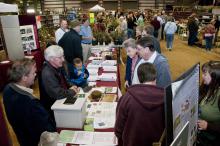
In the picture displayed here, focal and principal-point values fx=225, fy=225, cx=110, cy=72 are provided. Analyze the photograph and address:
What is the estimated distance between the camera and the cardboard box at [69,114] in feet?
6.69

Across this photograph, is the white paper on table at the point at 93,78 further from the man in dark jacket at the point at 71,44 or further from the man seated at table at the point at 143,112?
the man seated at table at the point at 143,112

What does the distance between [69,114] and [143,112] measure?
83cm

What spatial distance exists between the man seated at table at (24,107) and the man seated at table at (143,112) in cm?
70

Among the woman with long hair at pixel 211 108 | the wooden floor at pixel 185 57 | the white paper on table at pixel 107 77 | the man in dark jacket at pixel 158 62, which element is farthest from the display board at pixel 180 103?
the wooden floor at pixel 185 57

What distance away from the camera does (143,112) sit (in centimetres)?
155

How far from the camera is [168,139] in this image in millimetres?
909

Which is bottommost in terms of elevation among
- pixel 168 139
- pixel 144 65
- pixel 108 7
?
pixel 168 139

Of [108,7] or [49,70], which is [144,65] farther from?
[108,7]

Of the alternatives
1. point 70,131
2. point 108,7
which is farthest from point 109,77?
point 108,7

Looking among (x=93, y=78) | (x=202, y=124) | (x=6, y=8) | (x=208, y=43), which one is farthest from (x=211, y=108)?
(x=208, y=43)

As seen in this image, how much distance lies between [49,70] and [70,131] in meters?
0.70

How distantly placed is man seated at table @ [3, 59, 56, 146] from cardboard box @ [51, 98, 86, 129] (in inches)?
4.0

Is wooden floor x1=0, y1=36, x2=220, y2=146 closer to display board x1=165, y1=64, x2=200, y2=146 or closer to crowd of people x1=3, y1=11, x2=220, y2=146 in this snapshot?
crowd of people x1=3, y1=11, x2=220, y2=146

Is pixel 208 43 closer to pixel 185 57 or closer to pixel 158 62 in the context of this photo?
pixel 185 57
